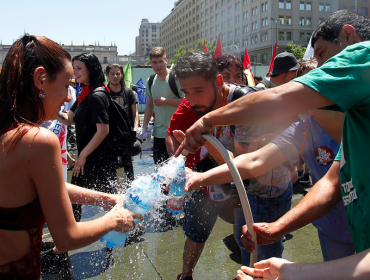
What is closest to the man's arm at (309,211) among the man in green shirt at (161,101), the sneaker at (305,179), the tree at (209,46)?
the man in green shirt at (161,101)

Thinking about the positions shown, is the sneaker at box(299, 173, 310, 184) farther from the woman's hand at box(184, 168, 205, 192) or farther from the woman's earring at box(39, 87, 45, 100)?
the woman's earring at box(39, 87, 45, 100)

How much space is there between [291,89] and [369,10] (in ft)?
261

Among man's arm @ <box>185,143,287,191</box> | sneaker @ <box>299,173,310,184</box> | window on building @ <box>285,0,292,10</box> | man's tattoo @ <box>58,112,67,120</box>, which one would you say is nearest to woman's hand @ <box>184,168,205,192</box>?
man's arm @ <box>185,143,287,191</box>

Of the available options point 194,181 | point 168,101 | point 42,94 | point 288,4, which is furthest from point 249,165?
point 288,4

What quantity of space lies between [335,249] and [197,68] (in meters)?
1.67

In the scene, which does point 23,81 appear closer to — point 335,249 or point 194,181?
point 194,181

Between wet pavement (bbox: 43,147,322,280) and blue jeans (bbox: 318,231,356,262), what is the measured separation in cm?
114

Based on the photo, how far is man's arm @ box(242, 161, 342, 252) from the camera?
5.31 feet

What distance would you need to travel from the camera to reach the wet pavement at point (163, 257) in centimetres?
305

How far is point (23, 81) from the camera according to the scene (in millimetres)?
1423

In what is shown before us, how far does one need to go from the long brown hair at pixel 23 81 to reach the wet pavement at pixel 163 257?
217cm

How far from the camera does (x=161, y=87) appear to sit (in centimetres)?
491

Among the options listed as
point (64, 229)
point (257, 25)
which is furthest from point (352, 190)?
point (257, 25)

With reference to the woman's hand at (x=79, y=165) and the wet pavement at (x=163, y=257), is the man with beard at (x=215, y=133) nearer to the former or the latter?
the wet pavement at (x=163, y=257)
